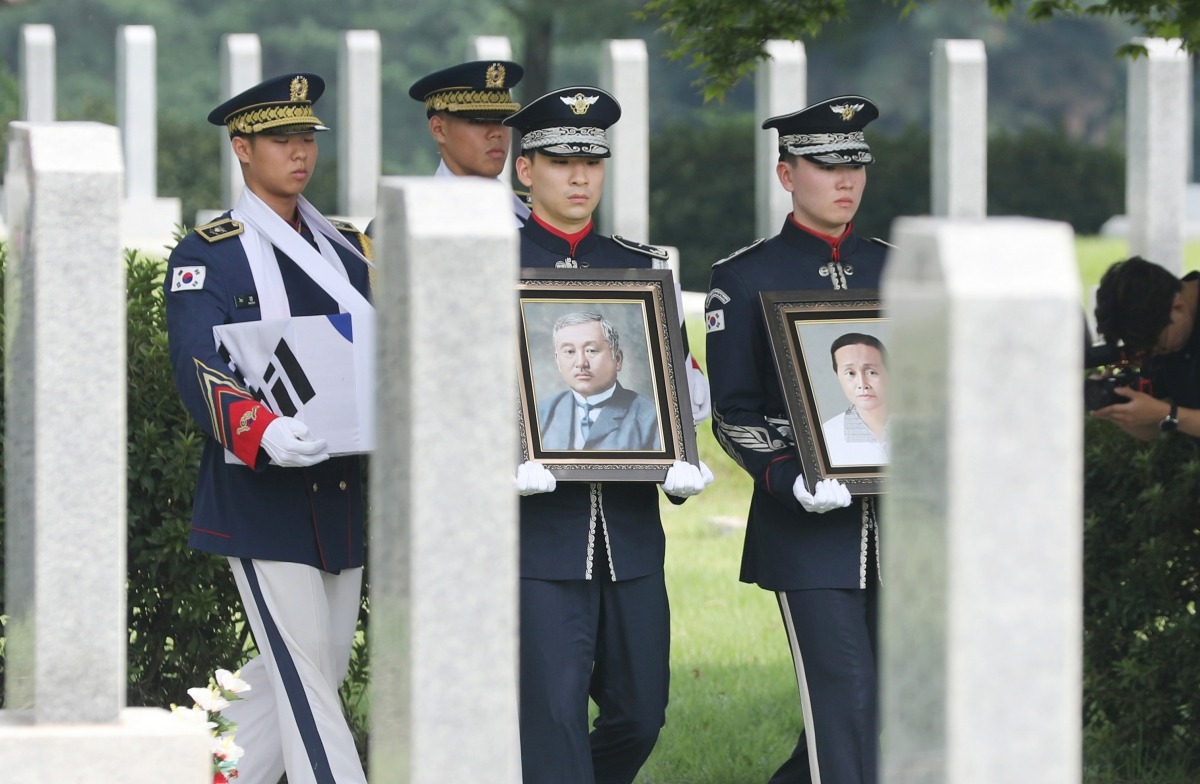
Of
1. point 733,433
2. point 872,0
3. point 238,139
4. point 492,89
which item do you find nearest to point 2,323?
point 238,139

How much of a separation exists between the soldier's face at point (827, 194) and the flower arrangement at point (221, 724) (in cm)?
182

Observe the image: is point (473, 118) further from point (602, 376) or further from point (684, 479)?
point (684, 479)

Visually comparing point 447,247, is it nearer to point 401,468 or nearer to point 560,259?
point 401,468

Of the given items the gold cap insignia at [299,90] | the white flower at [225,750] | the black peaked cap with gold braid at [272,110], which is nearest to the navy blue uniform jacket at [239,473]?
the black peaked cap with gold braid at [272,110]

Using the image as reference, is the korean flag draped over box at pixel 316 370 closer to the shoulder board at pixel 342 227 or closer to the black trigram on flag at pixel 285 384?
the black trigram on flag at pixel 285 384

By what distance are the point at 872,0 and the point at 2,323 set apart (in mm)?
16402

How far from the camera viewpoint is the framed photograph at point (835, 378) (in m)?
5.27

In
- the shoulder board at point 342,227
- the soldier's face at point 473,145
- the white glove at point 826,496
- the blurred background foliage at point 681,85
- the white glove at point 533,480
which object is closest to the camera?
the white glove at point 533,480

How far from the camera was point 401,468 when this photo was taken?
11.2ft

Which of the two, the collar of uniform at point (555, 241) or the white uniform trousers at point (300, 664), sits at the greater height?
the collar of uniform at point (555, 241)

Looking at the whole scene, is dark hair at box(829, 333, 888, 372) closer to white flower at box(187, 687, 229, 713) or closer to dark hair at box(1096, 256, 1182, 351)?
dark hair at box(1096, 256, 1182, 351)

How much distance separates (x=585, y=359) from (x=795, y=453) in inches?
22.7

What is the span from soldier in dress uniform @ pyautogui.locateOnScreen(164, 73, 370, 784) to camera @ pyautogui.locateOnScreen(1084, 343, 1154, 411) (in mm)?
2098

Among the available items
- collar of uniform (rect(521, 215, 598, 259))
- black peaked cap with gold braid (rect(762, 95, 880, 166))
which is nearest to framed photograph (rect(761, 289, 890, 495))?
black peaked cap with gold braid (rect(762, 95, 880, 166))
